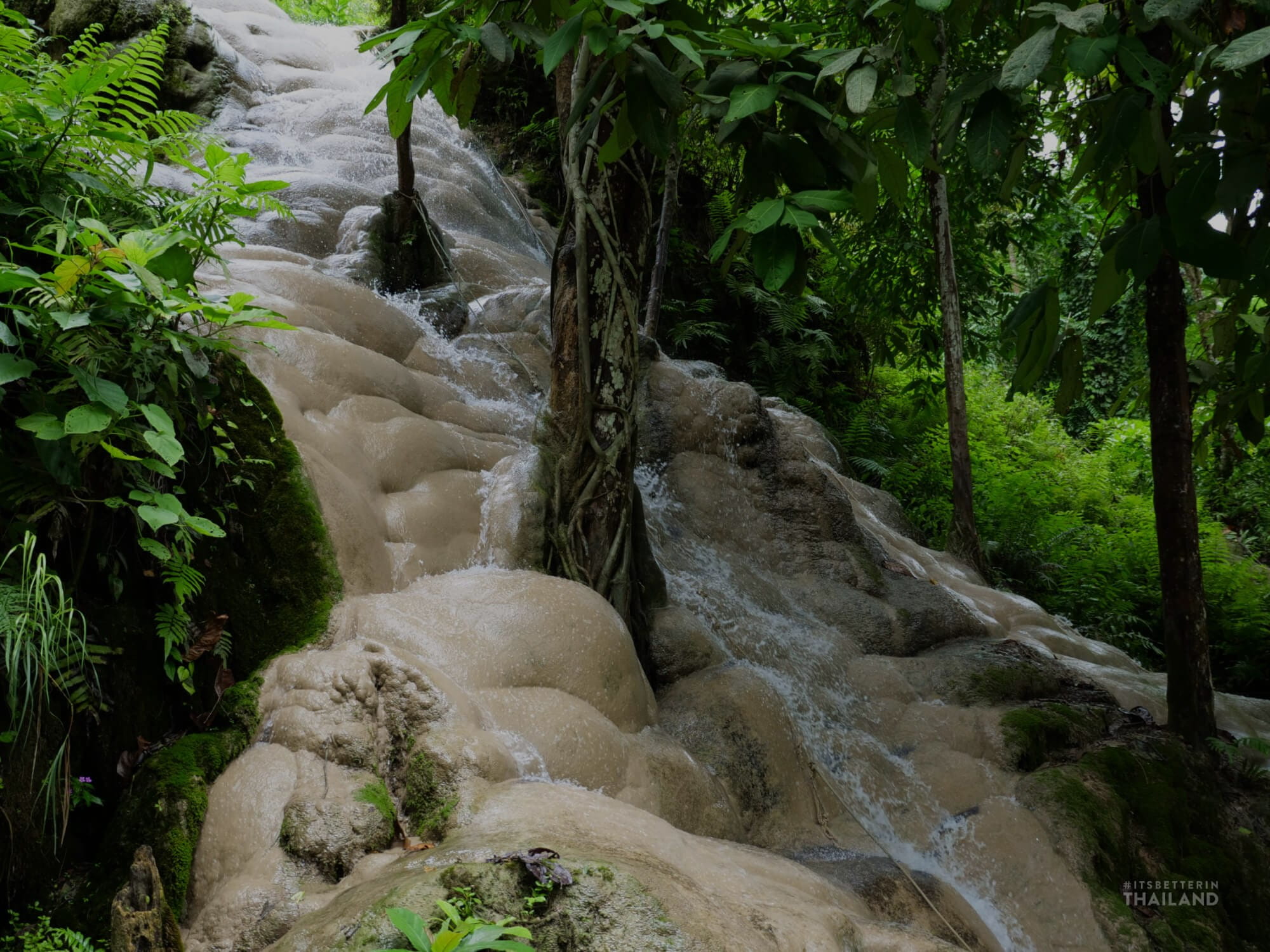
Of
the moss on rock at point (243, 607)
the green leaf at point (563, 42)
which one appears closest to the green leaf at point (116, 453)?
the moss on rock at point (243, 607)

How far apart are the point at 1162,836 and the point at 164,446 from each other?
4168 millimetres

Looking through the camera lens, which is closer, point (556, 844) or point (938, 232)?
point (556, 844)

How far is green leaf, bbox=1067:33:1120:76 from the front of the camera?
154 cm

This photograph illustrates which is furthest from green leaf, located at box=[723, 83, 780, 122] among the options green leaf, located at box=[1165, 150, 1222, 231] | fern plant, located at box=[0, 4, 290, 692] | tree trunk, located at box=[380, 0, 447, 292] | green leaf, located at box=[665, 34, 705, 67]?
tree trunk, located at box=[380, 0, 447, 292]

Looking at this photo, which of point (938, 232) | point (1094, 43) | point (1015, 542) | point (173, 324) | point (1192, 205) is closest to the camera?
point (1094, 43)

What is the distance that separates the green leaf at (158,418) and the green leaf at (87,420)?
9 centimetres

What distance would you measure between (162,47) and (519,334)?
373 centimetres

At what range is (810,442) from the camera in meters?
8.40

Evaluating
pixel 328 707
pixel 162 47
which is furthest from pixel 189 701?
pixel 162 47

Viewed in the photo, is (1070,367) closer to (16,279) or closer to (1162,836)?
(1162,836)

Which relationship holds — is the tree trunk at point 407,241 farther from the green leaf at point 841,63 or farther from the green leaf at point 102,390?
the green leaf at point 841,63

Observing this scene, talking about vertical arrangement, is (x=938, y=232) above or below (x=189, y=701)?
above

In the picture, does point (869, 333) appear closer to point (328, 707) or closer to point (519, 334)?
point (519, 334)

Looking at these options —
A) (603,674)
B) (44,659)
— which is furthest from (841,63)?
(603,674)
